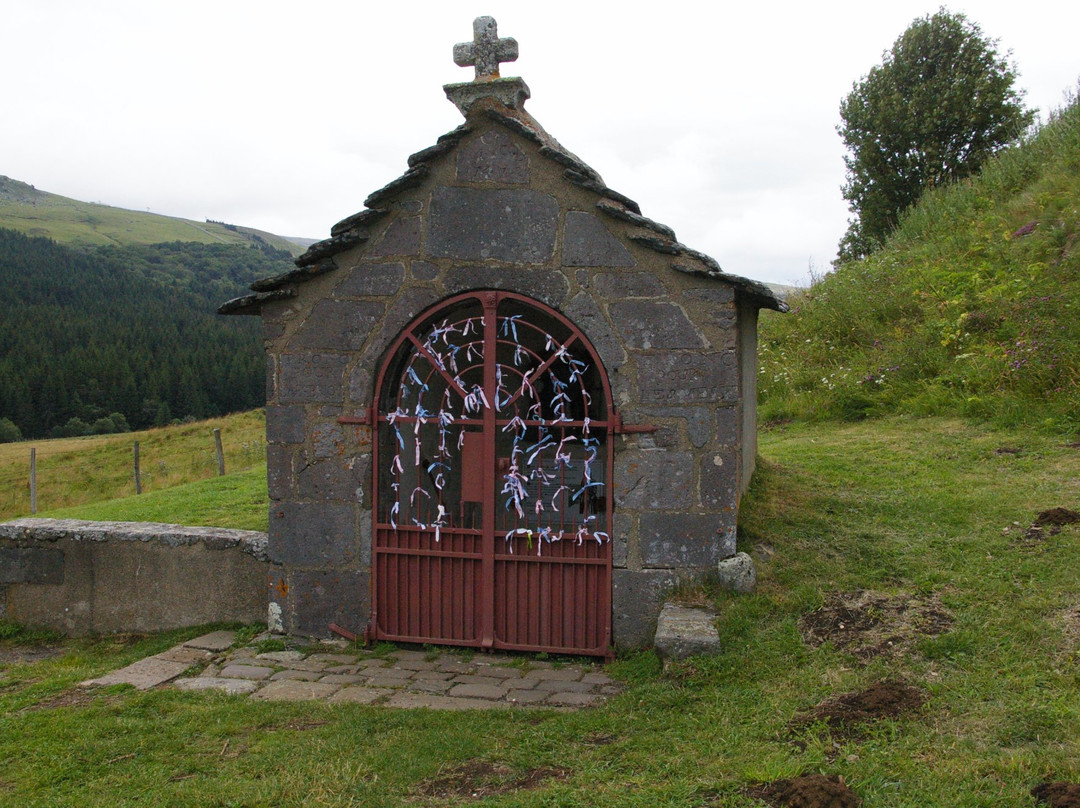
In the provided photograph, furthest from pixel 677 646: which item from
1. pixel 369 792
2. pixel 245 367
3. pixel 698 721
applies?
pixel 245 367

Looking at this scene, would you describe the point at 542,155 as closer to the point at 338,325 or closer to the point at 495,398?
the point at 495,398

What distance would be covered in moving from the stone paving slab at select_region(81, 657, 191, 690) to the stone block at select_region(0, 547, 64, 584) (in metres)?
1.54

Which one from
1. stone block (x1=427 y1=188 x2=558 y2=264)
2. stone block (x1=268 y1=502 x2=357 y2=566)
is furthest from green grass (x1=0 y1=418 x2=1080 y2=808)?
stone block (x1=427 y1=188 x2=558 y2=264)

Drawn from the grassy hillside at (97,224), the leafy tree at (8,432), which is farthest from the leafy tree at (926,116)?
the grassy hillside at (97,224)

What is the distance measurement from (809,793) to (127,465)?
27483mm

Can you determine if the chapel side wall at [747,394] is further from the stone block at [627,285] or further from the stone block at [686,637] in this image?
the stone block at [686,637]

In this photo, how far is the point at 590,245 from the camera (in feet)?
19.7

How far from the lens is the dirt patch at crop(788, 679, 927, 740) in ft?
13.5

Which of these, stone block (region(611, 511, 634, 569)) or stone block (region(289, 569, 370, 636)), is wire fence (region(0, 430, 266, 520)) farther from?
stone block (region(611, 511, 634, 569))

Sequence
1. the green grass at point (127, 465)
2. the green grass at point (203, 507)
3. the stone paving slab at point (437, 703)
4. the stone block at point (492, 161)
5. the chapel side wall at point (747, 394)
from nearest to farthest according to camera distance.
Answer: the stone paving slab at point (437, 703) < the stone block at point (492, 161) < the chapel side wall at point (747, 394) < the green grass at point (203, 507) < the green grass at point (127, 465)

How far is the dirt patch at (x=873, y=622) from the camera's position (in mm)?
4961

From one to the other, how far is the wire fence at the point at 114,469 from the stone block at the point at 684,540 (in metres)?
13.1

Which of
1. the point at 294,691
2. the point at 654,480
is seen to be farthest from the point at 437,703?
the point at 654,480

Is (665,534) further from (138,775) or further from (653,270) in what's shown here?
(138,775)
